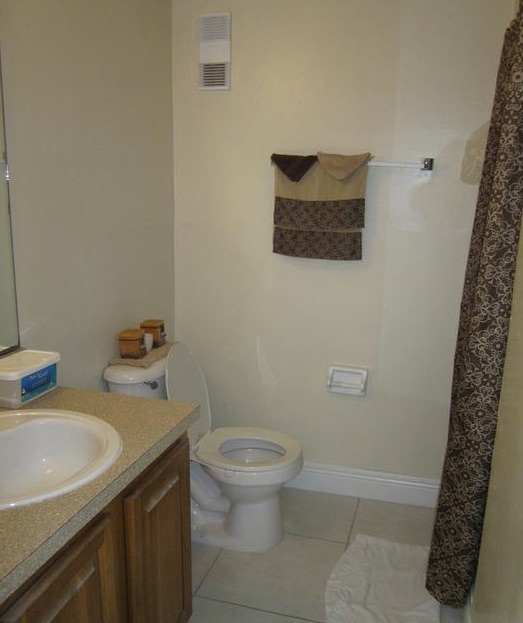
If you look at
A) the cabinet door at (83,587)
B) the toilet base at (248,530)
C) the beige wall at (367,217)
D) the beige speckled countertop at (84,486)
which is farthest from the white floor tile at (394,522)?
the cabinet door at (83,587)

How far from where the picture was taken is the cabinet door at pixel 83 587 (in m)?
0.96

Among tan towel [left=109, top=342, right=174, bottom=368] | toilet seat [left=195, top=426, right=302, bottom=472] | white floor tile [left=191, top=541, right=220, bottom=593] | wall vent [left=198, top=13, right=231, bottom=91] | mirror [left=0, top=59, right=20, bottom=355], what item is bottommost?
white floor tile [left=191, top=541, right=220, bottom=593]

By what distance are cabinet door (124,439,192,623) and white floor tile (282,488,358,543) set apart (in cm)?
89

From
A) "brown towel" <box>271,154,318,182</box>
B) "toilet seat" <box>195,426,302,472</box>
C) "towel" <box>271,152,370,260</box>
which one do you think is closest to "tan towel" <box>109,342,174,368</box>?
"toilet seat" <box>195,426,302,472</box>

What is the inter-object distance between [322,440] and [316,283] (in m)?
0.82

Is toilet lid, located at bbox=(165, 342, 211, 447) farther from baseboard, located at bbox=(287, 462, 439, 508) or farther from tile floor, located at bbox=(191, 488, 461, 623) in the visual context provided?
baseboard, located at bbox=(287, 462, 439, 508)

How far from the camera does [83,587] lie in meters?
1.10

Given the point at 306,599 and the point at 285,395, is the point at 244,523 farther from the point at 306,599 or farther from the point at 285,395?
the point at 285,395

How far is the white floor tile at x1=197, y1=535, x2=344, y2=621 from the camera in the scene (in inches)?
78.9

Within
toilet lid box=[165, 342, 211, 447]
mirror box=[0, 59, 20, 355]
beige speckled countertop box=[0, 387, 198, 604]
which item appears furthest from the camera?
toilet lid box=[165, 342, 211, 447]

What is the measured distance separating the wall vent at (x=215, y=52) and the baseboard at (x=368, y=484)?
1.97 meters

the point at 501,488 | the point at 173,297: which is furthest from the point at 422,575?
the point at 173,297

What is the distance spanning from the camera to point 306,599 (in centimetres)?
203

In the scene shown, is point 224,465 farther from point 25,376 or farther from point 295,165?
point 295,165
